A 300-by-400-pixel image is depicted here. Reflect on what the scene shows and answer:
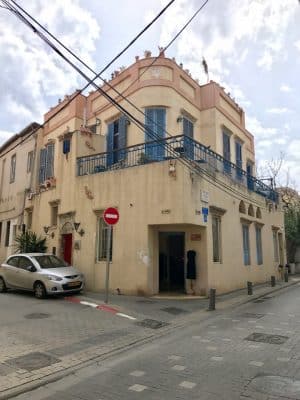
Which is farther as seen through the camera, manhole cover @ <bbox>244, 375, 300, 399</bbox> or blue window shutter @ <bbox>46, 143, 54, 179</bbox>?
blue window shutter @ <bbox>46, 143, 54, 179</bbox>

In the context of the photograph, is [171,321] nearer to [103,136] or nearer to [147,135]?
[147,135]

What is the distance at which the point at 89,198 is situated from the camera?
1490cm

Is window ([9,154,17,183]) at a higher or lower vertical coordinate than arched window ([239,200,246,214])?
higher

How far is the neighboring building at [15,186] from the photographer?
68.8 feet

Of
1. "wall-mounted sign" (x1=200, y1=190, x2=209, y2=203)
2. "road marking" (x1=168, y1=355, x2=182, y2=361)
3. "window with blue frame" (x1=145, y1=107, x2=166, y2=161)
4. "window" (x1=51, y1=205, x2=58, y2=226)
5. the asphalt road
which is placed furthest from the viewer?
"window" (x1=51, y1=205, x2=58, y2=226)

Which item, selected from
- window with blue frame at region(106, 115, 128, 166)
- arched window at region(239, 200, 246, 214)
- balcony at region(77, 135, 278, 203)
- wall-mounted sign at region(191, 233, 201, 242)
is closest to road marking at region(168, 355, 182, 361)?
wall-mounted sign at region(191, 233, 201, 242)

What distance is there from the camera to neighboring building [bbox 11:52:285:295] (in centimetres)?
1308

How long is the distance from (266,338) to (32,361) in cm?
466

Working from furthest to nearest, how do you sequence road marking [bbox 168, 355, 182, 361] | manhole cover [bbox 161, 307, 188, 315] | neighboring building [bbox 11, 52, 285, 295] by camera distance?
neighboring building [bbox 11, 52, 285, 295]
manhole cover [bbox 161, 307, 188, 315]
road marking [bbox 168, 355, 182, 361]

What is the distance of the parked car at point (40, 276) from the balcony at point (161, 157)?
176 inches

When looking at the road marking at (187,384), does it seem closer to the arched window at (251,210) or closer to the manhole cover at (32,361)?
the manhole cover at (32,361)

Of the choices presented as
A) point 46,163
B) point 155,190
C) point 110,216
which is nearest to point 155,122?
point 155,190

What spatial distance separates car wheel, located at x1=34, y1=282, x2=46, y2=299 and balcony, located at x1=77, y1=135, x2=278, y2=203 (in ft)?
17.7

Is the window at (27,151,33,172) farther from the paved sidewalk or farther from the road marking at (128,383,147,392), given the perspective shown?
the road marking at (128,383,147,392)
